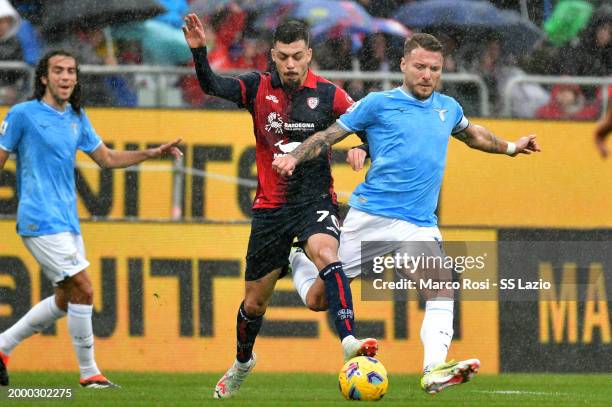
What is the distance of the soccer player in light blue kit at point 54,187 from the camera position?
10.1 meters

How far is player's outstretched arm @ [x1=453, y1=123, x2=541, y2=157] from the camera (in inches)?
361

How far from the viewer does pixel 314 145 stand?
28.5 feet

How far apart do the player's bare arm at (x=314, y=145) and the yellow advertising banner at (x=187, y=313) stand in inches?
144

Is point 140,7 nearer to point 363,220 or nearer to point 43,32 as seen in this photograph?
point 43,32

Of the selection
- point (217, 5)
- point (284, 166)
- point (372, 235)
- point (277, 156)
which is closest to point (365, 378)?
point (372, 235)

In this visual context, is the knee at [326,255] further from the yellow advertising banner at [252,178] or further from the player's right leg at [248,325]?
the yellow advertising banner at [252,178]

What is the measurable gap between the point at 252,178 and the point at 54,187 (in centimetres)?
285

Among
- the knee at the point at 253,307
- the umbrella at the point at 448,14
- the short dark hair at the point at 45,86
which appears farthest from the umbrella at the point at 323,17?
the knee at the point at 253,307

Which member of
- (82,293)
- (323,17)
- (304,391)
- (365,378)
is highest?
(323,17)

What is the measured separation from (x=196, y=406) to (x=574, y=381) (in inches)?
172

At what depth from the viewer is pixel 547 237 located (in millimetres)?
12469

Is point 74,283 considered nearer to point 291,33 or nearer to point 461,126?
point 291,33

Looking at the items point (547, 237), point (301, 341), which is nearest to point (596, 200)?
point (547, 237)

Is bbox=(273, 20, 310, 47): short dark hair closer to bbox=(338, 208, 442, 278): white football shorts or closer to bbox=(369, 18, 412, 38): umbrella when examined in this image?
bbox=(338, 208, 442, 278): white football shorts
